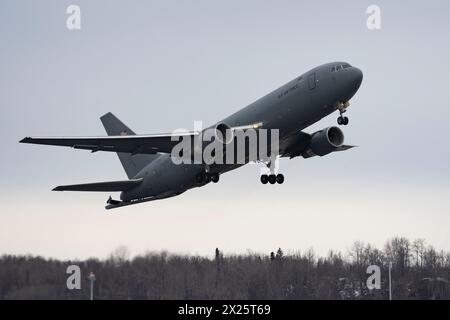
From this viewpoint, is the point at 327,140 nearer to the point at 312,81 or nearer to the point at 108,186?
the point at 312,81

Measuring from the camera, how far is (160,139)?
60344 mm

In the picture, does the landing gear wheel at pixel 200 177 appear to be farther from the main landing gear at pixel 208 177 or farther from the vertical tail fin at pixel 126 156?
the vertical tail fin at pixel 126 156

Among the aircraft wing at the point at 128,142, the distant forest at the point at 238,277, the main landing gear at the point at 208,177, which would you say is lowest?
the distant forest at the point at 238,277

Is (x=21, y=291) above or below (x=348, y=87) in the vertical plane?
below

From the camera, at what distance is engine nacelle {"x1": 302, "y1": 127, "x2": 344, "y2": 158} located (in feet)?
202

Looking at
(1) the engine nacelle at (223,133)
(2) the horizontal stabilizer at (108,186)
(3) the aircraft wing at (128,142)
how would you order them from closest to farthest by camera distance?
1. (1) the engine nacelle at (223,133)
2. (3) the aircraft wing at (128,142)
3. (2) the horizontal stabilizer at (108,186)

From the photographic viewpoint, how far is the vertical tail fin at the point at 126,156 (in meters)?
69.7

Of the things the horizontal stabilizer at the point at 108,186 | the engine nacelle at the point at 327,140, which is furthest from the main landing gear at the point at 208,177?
the engine nacelle at the point at 327,140

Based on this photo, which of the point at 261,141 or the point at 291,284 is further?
the point at 291,284

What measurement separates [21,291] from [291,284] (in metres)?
25.2

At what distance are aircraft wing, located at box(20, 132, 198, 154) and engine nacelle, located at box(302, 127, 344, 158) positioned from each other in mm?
7755

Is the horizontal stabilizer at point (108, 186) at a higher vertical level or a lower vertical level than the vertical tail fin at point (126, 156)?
lower
